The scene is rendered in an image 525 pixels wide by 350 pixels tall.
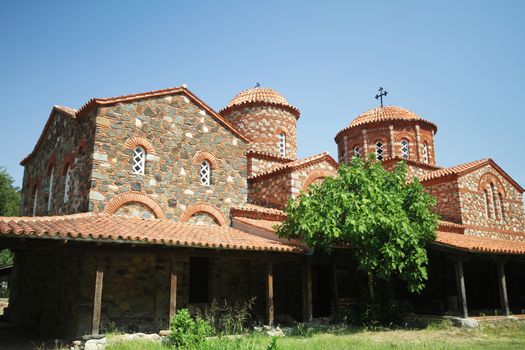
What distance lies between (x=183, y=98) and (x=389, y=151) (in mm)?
9915

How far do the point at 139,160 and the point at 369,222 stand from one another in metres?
6.11

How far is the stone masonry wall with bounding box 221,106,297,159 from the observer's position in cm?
1702

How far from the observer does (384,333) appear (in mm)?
10273

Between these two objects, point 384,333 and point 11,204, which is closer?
Result: point 384,333

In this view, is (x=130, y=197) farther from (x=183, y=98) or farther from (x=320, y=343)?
(x=320, y=343)

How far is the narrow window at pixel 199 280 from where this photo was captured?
11539 mm

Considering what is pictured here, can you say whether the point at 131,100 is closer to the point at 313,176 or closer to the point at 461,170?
the point at 313,176

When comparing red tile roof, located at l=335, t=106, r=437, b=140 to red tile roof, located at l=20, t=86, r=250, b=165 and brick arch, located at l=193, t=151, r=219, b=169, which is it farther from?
brick arch, located at l=193, t=151, r=219, b=169

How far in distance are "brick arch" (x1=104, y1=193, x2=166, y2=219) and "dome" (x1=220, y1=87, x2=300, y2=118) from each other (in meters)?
7.30

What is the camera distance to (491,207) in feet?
57.0

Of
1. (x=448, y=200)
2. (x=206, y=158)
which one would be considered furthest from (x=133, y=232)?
(x=448, y=200)

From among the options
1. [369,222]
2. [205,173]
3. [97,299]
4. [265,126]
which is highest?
[265,126]

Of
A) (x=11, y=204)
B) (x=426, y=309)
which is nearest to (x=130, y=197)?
(x=426, y=309)

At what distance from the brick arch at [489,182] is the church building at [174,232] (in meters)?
0.46
